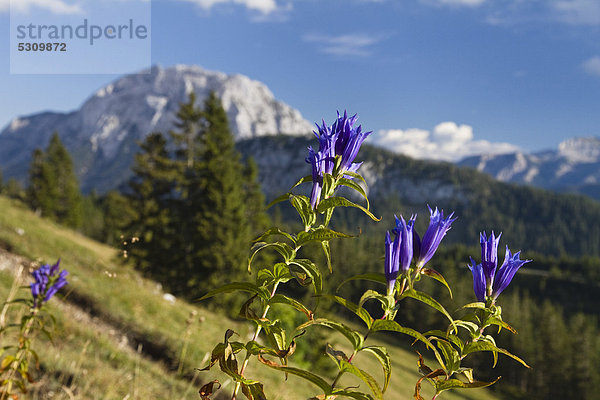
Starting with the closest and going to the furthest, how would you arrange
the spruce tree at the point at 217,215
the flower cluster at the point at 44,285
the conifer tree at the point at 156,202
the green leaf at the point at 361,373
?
1. the green leaf at the point at 361,373
2. the flower cluster at the point at 44,285
3. the spruce tree at the point at 217,215
4. the conifer tree at the point at 156,202

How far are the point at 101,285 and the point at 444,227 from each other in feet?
47.5

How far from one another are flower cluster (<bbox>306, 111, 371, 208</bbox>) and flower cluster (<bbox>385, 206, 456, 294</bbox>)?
29 cm

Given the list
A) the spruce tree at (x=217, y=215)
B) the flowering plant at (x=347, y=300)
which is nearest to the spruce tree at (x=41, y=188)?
the spruce tree at (x=217, y=215)

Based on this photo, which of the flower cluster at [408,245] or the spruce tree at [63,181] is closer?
the flower cluster at [408,245]

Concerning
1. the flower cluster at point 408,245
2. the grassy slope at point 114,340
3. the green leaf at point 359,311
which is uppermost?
the flower cluster at point 408,245

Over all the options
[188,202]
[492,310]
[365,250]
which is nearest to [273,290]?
[492,310]

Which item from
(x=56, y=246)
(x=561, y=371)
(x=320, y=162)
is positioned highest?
(x=320, y=162)

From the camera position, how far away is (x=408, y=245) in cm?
135

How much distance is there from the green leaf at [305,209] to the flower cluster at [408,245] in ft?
0.84

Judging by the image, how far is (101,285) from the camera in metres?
13.8

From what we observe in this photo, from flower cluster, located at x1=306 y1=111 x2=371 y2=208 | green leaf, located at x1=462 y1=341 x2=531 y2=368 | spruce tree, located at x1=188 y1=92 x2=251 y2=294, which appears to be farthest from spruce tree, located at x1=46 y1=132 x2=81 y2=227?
green leaf, located at x1=462 y1=341 x2=531 y2=368

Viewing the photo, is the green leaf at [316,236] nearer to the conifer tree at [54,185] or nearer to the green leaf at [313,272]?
the green leaf at [313,272]

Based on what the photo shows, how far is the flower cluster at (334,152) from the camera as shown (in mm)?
1514

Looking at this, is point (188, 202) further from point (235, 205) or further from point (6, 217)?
point (6, 217)
